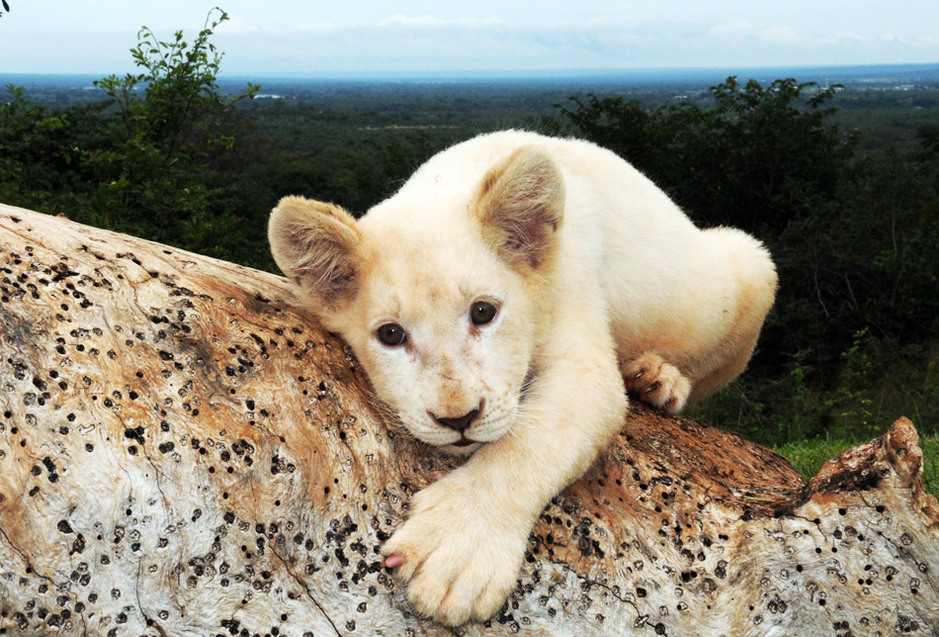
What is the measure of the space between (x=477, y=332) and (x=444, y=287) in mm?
253

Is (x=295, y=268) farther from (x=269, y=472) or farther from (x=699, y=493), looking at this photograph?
(x=699, y=493)

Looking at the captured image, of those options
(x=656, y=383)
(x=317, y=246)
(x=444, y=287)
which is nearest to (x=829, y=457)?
(x=656, y=383)

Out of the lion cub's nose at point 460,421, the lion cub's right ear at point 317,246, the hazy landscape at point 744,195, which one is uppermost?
the lion cub's right ear at point 317,246

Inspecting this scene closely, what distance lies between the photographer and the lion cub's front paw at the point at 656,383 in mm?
5176

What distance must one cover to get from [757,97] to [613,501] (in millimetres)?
33642

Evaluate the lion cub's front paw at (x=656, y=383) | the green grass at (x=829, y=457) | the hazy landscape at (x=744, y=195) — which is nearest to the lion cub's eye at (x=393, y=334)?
the lion cub's front paw at (x=656, y=383)

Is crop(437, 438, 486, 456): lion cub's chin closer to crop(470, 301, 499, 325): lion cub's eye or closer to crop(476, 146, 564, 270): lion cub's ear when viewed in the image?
crop(470, 301, 499, 325): lion cub's eye

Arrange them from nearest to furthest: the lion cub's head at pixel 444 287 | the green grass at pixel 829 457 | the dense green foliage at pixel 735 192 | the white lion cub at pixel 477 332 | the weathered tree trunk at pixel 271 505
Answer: the weathered tree trunk at pixel 271 505
the white lion cub at pixel 477 332
the lion cub's head at pixel 444 287
the green grass at pixel 829 457
the dense green foliage at pixel 735 192

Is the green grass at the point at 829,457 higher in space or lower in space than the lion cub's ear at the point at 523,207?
lower

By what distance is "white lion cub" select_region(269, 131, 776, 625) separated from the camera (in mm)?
3350

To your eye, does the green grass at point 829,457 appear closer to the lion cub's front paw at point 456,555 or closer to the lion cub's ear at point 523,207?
the lion cub's ear at point 523,207

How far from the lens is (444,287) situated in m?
3.78

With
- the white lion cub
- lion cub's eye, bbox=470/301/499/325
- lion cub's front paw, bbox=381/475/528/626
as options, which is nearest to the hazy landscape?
the white lion cub

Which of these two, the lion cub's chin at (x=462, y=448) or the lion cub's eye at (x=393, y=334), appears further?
the lion cub's eye at (x=393, y=334)
